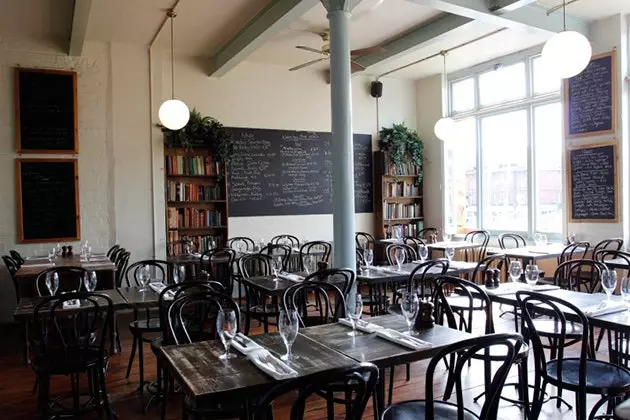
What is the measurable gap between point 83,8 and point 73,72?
1700mm

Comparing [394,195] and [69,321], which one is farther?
[394,195]

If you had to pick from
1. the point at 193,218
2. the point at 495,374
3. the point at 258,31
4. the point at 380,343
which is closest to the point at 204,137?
the point at 193,218

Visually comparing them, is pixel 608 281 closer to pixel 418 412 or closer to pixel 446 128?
pixel 418 412

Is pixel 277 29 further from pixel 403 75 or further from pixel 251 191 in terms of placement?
pixel 403 75

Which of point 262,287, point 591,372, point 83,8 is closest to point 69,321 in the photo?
point 262,287

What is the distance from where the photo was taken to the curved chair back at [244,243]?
7273 mm

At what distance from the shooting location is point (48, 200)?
6387 mm

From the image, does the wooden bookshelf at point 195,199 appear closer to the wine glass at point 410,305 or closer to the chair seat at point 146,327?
the chair seat at point 146,327

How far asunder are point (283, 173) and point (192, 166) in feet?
4.57

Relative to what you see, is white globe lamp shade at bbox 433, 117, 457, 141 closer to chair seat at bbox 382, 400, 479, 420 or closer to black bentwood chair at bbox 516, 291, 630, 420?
black bentwood chair at bbox 516, 291, 630, 420

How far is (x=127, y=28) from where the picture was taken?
20.2 ft

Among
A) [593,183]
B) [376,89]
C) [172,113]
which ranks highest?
[376,89]

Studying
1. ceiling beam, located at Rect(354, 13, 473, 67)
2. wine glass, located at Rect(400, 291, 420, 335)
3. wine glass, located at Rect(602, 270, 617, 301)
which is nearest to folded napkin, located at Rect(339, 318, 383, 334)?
wine glass, located at Rect(400, 291, 420, 335)

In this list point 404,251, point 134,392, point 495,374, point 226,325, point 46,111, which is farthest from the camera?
point 46,111
